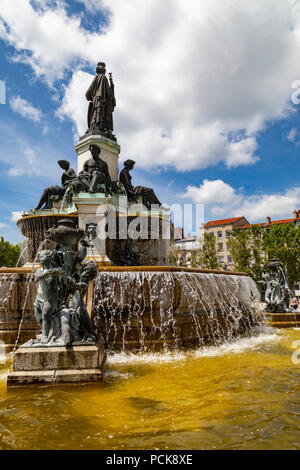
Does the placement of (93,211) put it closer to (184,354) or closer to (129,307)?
(129,307)

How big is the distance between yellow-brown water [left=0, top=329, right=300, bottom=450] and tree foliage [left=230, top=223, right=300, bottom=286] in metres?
28.7

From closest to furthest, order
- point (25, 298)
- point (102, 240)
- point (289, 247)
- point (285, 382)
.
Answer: point (285, 382)
point (25, 298)
point (102, 240)
point (289, 247)

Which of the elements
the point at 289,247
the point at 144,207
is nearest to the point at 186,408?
the point at 144,207

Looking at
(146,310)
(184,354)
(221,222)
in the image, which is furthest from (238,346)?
(221,222)

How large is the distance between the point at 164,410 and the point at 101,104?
1493cm

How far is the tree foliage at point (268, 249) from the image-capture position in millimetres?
31781

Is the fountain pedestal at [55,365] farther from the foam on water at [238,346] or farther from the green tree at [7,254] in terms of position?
the green tree at [7,254]

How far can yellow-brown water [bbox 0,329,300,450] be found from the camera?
114 inches

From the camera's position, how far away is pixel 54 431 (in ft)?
10.1

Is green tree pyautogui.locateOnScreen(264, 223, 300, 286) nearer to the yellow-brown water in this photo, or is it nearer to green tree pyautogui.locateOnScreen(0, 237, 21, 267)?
the yellow-brown water

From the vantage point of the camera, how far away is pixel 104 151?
14.4 m
